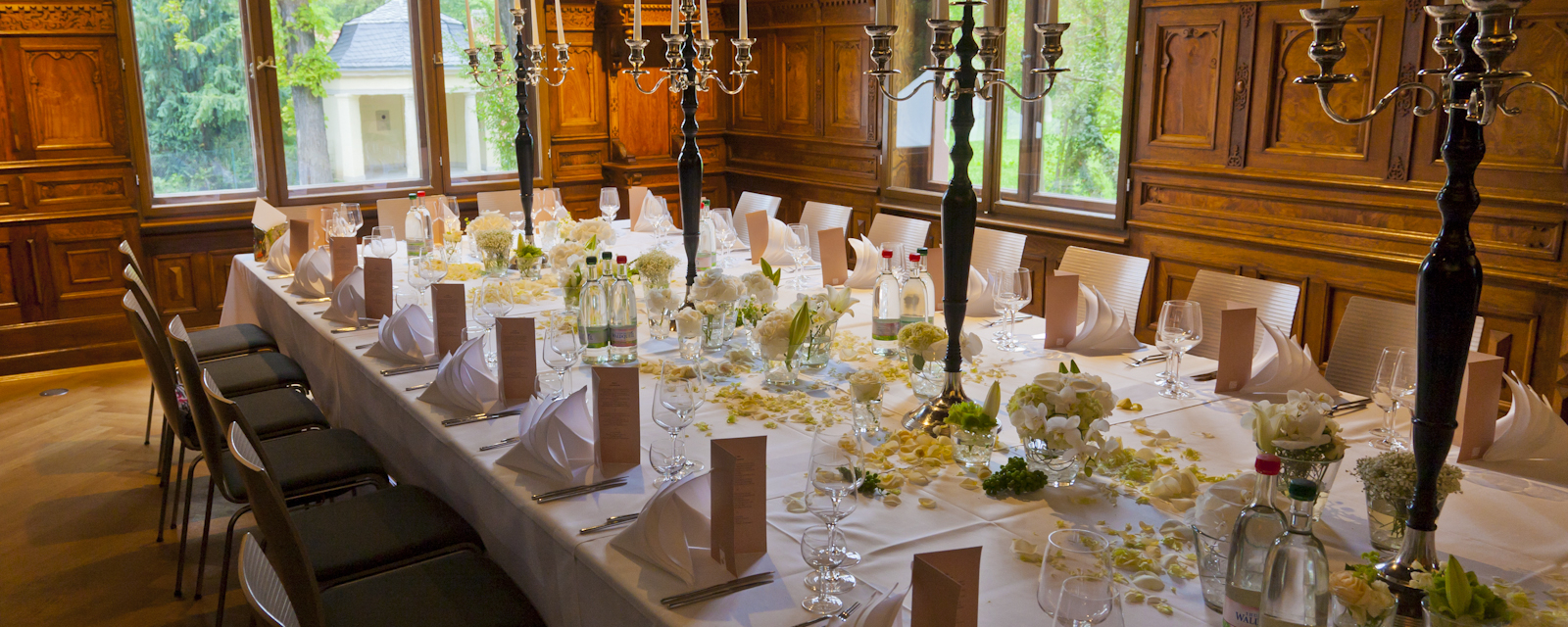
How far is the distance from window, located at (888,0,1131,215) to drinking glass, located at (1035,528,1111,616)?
418cm

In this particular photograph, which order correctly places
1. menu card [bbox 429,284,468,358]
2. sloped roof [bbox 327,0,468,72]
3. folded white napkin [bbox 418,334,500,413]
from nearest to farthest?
folded white napkin [bbox 418,334,500,413] → menu card [bbox 429,284,468,358] → sloped roof [bbox 327,0,468,72]

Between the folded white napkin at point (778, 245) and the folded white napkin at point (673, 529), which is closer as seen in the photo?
the folded white napkin at point (673, 529)

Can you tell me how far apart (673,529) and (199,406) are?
1673 millimetres

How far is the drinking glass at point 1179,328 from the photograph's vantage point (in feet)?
8.54

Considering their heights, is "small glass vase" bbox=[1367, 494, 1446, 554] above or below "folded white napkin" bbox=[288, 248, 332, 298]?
below

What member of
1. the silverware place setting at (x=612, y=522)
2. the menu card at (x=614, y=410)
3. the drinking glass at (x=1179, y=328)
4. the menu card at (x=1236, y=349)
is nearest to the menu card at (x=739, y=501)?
the silverware place setting at (x=612, y=522)

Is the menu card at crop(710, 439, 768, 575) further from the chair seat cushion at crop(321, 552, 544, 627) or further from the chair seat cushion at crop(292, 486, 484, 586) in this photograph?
the chair seat cushion at crop(292, 486, 484, 586)

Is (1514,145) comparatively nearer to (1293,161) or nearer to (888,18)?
→ (1293,161)

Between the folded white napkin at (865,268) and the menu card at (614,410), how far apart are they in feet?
6.39

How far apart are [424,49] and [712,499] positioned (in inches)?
232

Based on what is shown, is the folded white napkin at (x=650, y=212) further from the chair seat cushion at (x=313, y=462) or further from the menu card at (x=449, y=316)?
the chair seat cushion at (x=313, y=462)

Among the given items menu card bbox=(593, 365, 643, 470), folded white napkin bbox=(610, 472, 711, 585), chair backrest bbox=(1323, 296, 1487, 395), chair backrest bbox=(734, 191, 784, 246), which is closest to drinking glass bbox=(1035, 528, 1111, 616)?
folded white napkin bbox=(610, 472, 711, 585)

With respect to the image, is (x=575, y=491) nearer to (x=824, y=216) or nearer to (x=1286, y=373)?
(x=1286, y=373)

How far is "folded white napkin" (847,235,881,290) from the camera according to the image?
13.0 ft
